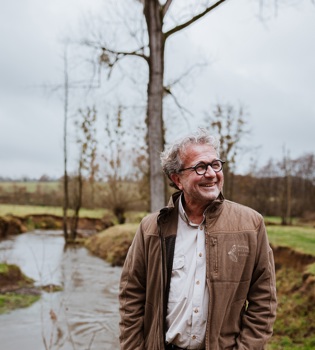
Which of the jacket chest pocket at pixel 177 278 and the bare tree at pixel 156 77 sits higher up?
the bare tree at pixel 156 77

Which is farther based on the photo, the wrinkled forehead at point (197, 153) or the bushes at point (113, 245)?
the bushes at point (113, 245)

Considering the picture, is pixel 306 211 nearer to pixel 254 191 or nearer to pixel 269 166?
pixel 254 191

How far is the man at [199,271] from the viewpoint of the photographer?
250 cm

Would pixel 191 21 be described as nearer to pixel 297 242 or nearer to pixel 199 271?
pixel 199 271

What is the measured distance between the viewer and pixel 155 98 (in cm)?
749

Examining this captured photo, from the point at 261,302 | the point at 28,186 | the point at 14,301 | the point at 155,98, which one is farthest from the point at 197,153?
the point at 28,186

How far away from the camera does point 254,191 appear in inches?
1398

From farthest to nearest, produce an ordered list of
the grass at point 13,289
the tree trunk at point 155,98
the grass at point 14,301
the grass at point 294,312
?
the grass at point 13,289, the grass at point 14,301, the tree trunk at point 155,98, the grass at point 294,312

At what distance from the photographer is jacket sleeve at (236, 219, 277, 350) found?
2.52 m

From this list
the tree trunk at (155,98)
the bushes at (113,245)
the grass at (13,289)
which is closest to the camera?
the tree trunk at (155,98)

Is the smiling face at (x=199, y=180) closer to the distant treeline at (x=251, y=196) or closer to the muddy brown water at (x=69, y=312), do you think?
the muddy brown water at (x=69, y=312)

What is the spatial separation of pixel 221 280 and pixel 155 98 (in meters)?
5.36

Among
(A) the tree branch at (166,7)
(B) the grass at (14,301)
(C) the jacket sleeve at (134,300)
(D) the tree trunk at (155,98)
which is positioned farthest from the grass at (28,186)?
(C) the jacket sleeve at (134,300)

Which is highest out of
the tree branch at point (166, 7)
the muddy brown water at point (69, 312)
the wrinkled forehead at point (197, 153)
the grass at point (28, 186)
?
the tree branch at point (166, 7)
